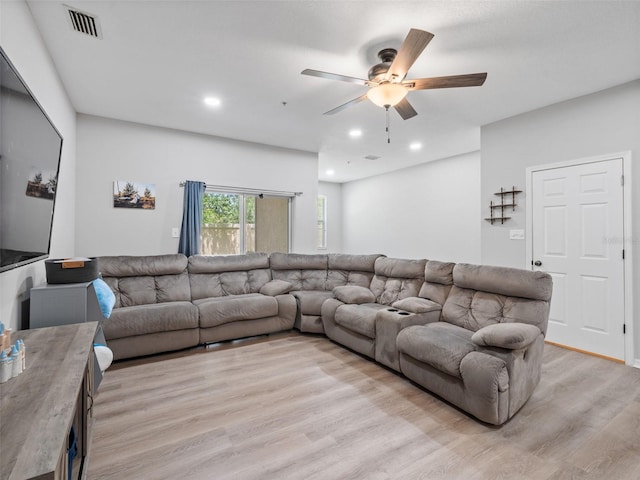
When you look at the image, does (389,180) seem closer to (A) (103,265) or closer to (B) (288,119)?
(B) (288,119)

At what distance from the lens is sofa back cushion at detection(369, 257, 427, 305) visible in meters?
3.61

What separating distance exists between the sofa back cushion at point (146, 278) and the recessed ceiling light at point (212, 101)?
1.95 metres

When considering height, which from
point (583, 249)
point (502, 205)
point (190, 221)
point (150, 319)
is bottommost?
point (150, 319)

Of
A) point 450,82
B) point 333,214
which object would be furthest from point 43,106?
point 333,214

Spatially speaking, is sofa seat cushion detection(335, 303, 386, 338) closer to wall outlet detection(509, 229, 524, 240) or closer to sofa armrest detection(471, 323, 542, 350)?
sofa armrest detection(471, 323, 542, 350)

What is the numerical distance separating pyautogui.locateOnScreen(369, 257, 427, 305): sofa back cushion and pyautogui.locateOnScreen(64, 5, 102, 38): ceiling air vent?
11.7 feet

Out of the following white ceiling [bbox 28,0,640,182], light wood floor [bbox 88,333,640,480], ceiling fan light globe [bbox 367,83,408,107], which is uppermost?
white ceiling [bbox 28,0,640,182]

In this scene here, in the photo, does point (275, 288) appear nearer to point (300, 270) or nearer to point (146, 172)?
point (300, 270)

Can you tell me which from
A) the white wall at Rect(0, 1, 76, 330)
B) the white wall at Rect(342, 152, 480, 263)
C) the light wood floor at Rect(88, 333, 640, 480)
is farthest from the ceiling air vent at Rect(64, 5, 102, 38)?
the white wall at Rect(342, 152, 480, 263)

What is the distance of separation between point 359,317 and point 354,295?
1.56 ft

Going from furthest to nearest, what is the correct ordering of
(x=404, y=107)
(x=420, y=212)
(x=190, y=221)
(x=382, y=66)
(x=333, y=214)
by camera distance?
(x=333, y=214) < (x=420, y=212) < (x=190, y=221) < (x=404, y=107) < (x=382, y=66)

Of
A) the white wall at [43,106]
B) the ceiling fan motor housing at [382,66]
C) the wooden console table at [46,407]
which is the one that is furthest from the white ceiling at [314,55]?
the wooden console table at [46,407]

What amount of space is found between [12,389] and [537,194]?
478 cm

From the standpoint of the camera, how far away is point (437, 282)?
131 inches
